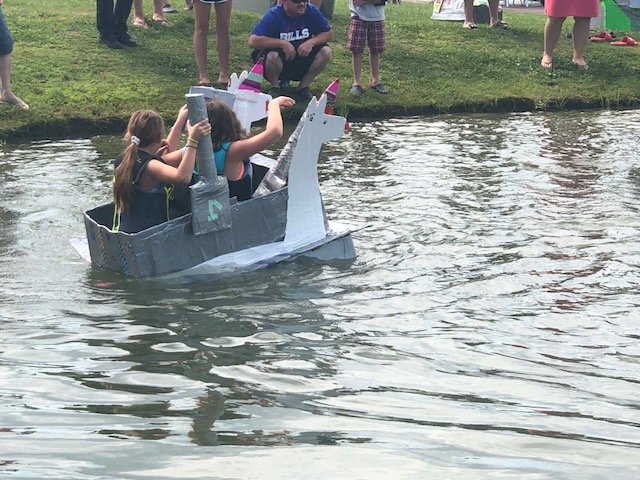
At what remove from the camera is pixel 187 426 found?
5.11m

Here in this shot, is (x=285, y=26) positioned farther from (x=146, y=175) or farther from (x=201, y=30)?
(x=146, y=175)

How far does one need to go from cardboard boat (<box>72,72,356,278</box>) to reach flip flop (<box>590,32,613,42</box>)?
11.4 m

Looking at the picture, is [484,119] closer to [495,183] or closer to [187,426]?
[495,183]

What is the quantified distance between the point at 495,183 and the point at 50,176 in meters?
4.00

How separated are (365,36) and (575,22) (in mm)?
3315

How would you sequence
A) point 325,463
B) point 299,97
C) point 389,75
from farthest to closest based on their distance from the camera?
point 389,75
point 299,97
point 325,463

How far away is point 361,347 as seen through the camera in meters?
6.36

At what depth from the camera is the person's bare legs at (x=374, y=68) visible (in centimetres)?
1514

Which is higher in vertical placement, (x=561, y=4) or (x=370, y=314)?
(x=561, y=4)

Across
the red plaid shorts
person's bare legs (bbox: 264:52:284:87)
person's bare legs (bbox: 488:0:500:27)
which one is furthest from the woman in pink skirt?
person's bare legs (bbox: 264:52:284:87)

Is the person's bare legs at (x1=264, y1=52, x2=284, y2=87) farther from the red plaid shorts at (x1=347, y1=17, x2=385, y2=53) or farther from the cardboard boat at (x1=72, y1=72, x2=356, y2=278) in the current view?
the cardboard boat at (x1=72, y1=72, x2=356, y2=278)

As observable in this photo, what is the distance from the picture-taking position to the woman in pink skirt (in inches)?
646

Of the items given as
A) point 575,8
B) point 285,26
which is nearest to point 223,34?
point 285,26

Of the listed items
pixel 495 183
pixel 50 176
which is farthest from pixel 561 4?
pixel 50 176
